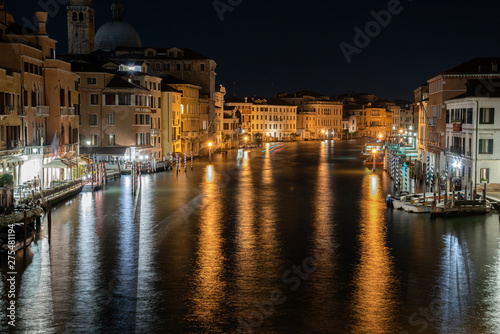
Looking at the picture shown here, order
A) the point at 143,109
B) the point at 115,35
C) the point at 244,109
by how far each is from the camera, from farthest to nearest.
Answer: the point at 244,109 < the point at 115,35 < the point at 143,109

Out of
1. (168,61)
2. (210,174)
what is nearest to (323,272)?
(210,174)

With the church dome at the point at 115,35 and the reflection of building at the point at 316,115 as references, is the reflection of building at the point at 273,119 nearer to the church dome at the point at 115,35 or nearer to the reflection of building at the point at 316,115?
the reflection of building at the point at 316,115

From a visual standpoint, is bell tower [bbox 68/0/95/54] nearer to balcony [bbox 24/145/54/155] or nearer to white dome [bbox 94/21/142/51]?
white dome [bbox 94/21/142/51]

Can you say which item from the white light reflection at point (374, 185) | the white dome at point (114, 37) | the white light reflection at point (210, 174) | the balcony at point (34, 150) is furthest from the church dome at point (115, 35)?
the balcony at point (34, 150)

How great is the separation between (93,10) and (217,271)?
69.0 metres

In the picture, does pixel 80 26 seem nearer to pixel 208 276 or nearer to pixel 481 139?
pixel 481 139

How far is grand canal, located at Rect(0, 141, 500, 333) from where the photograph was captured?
1523 centimetres

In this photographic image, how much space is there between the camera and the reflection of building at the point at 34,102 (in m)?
32.2

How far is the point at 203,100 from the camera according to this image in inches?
3036

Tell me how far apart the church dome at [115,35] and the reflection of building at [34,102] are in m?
39.1

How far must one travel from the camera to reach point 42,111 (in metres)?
36.2

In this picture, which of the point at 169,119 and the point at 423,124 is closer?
the point at 423,124

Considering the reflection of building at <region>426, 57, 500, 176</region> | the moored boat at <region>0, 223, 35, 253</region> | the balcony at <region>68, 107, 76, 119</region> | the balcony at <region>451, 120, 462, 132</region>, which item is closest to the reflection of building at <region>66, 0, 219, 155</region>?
the balcony at <region>68, 107, 76, 119</region>

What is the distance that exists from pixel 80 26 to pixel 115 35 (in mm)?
4345
